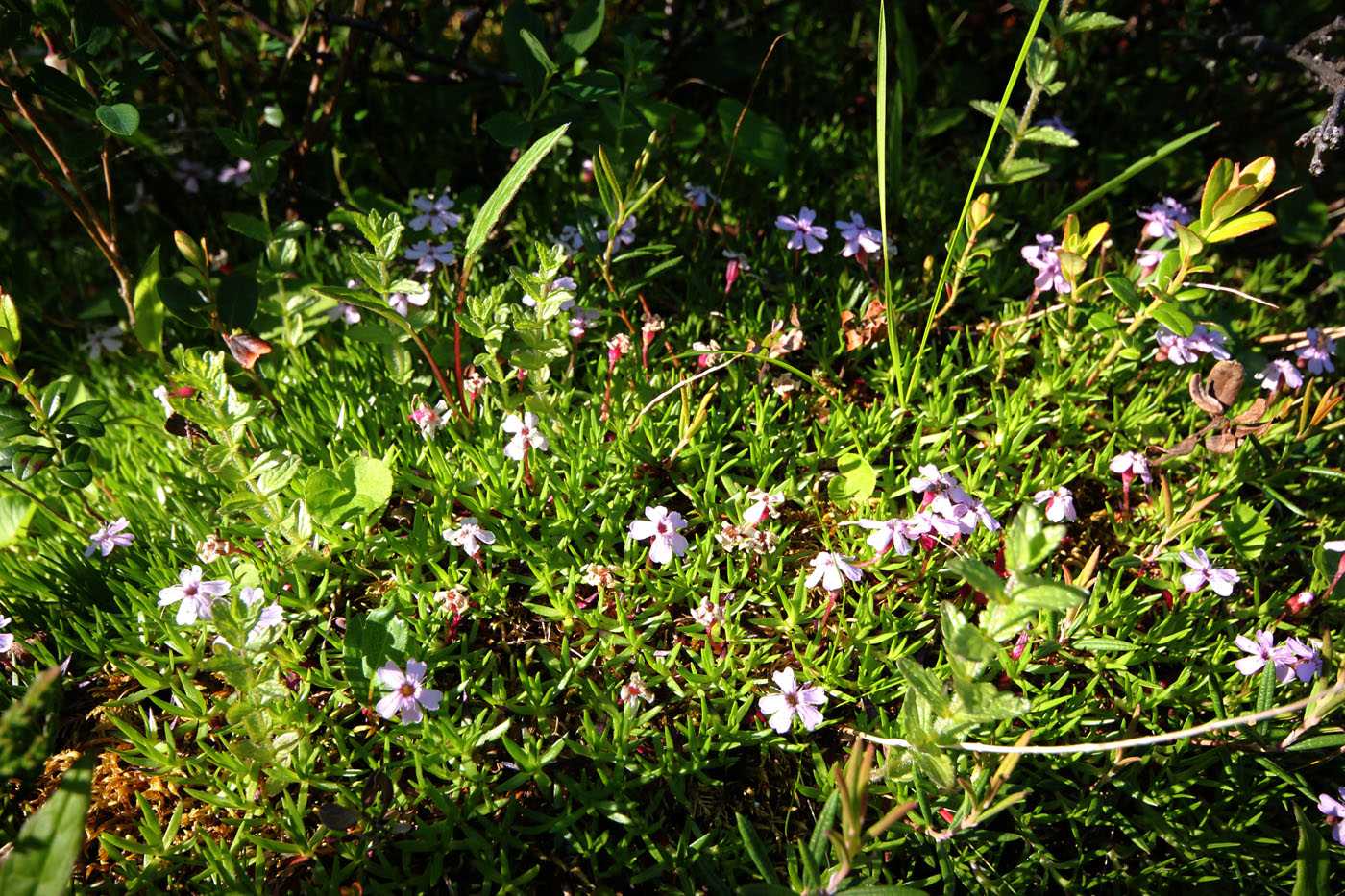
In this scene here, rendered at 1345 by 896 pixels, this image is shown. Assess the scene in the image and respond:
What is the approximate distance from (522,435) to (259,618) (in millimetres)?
683

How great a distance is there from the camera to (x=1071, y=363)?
2.49 m

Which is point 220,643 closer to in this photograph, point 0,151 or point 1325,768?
point 1325,768

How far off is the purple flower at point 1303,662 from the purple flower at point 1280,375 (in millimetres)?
732

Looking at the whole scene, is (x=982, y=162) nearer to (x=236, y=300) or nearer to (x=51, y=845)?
(x=236, y=300)

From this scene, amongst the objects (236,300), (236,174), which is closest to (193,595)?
(236,300)

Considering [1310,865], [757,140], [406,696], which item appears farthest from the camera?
[757,140]

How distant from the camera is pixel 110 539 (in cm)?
199

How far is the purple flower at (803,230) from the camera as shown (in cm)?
252

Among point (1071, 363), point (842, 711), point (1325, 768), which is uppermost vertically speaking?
point (1071, 363)

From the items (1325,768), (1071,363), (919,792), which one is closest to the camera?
(919,792)

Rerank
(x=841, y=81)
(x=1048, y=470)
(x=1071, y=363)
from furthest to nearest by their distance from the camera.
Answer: (x=841, y=81)
(x=1071, y=363)
(x=1048, y=470)

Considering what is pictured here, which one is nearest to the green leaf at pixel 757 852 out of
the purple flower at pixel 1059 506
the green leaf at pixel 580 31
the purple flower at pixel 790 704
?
the purple flower at pixel 790 704

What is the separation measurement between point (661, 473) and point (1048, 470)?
997 mm

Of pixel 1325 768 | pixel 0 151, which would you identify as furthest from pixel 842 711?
pixel 0 151
